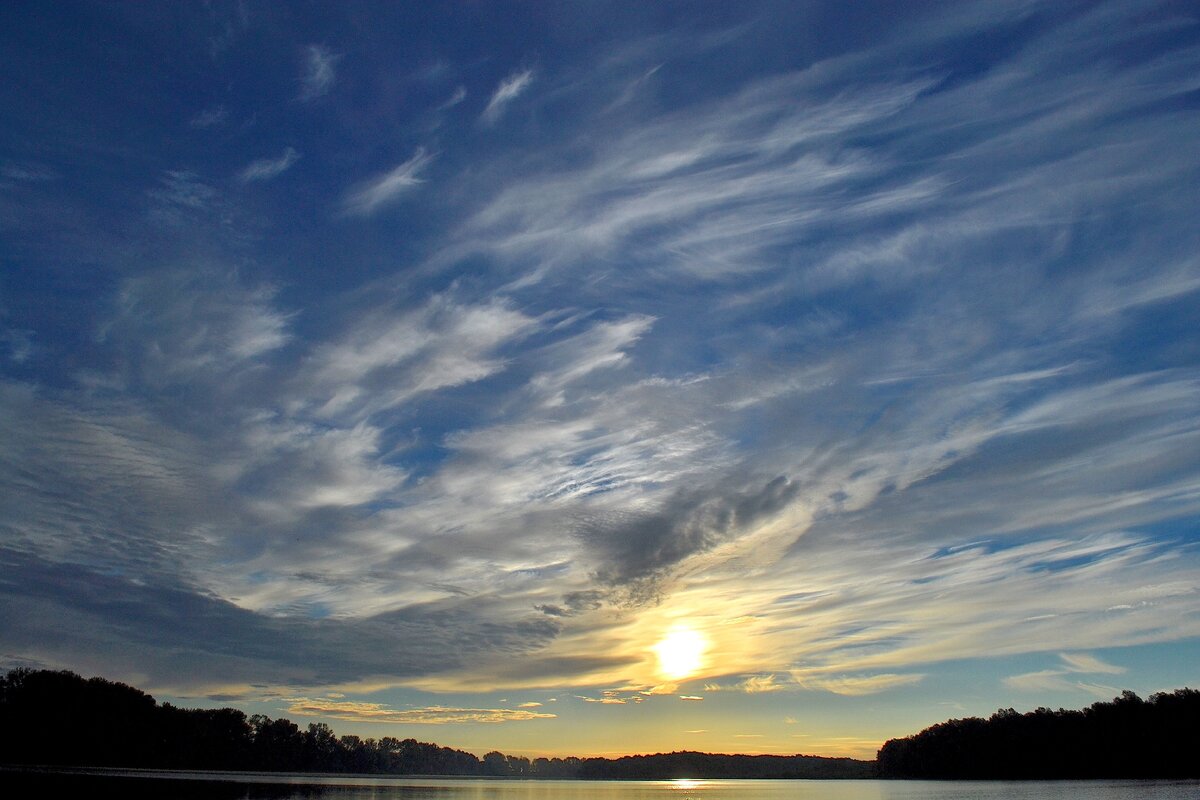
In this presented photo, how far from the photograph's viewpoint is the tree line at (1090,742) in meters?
147

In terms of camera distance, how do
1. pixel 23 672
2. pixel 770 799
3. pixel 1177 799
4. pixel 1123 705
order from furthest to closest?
pixel 23 672 → pixel 1123 705 → pixel 770 799 → pixel 1177 799

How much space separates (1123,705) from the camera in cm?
A: 15862

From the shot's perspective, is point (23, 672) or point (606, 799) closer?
point (606, 799)

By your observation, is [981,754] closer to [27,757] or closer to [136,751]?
[136,751]

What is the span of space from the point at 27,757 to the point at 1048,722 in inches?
9327

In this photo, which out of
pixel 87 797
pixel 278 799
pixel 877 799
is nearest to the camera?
pixel 87 797

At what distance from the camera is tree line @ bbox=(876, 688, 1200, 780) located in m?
147

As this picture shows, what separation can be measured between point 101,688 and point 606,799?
12944 centimetres

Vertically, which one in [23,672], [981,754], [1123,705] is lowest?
[981,754]

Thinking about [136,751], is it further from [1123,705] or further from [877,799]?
[1123,705]

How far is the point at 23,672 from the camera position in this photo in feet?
556

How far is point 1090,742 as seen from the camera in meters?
161

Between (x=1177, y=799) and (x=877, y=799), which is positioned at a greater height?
(x=1177, y=799)

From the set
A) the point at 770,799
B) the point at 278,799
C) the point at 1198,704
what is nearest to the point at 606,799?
the point at 770,799
